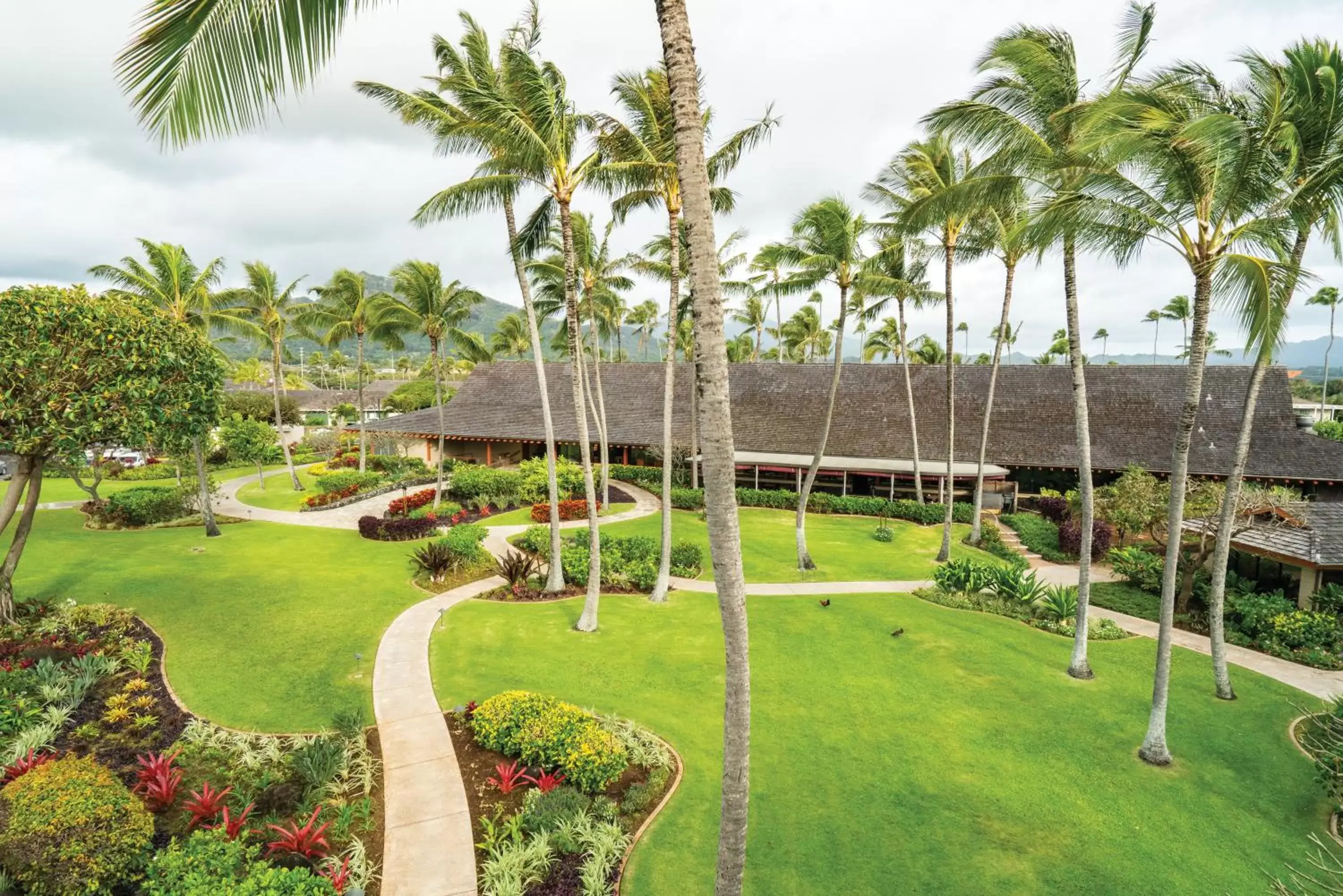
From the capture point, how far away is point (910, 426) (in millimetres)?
31969

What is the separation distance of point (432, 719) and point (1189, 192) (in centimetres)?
1419

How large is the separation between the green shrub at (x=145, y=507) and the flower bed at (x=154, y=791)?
42.3 ft

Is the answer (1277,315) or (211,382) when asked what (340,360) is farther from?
(1277,315)

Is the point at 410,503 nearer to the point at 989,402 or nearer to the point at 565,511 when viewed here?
the point at 565,511

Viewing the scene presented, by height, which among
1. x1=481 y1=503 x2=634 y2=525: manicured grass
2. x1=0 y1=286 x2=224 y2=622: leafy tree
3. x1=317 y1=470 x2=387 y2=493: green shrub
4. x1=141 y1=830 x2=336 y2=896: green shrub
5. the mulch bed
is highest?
x1=0 y1=286 x2=224 y2=622: leafy tree

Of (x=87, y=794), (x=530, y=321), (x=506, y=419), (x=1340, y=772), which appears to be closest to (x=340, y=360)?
(x=506, y=419)

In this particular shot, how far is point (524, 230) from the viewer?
15.3 meters

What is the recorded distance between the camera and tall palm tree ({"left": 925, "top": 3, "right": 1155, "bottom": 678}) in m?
10.4

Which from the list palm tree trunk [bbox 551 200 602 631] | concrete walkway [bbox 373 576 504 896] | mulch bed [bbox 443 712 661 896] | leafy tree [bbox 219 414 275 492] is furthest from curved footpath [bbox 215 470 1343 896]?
leafy tree [bbox 219 414 275 492]

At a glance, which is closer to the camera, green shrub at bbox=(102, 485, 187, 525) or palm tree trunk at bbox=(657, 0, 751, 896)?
palm tree trunk at bbox=(657, 0, 751, 896)

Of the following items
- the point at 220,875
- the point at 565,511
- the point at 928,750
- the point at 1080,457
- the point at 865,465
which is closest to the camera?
the point at 220,875

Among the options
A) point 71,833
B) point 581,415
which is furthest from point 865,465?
point 71,833

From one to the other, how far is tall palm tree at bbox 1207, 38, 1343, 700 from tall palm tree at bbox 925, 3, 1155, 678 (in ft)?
6.47

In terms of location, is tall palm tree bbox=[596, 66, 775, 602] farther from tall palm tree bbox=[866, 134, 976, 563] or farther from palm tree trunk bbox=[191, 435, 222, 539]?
palm tree trunk bbox=[191, 435, 222, 539]
